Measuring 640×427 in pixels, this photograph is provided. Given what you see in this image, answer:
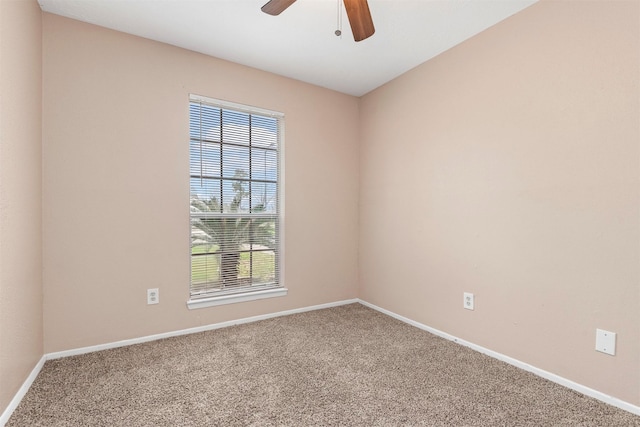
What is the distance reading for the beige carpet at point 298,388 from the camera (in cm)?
155

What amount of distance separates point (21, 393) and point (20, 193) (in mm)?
1091

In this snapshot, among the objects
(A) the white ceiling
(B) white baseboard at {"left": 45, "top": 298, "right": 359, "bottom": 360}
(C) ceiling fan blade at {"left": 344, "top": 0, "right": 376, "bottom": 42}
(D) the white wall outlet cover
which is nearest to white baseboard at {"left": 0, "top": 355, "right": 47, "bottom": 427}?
(B) white baseboard at {"left": 45, "top": 298, "right": 359, "bottom": 360}

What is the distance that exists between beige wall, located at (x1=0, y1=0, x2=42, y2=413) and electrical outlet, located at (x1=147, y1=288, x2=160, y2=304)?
0.65 meters

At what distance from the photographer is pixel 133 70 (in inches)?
94.9

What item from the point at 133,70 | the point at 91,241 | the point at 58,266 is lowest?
the point at 58,266

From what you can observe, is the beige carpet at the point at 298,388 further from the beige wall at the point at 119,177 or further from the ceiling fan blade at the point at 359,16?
the ceiling fan blade at the point at 359,16

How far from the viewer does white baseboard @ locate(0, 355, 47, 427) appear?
1496 mm

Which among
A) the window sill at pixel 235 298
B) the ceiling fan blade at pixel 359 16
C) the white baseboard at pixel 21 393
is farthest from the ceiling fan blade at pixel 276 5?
the white baseboard at pixel 21 393

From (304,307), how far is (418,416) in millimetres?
1807

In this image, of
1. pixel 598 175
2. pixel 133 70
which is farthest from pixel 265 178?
pixel 598 175

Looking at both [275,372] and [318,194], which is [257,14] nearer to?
[318,194]

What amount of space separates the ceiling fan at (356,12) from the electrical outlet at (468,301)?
6.51 ft

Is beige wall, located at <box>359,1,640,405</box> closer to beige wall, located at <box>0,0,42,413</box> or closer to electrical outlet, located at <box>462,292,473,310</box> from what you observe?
electrical outlet, located at <box>462,292,473,310</box>

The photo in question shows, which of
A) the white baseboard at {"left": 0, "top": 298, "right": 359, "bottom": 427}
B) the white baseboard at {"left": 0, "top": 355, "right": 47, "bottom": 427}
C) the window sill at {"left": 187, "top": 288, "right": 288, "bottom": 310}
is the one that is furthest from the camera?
the window sill at {"left": 187, "top": 288, "right": 288, "bottom": 310}
